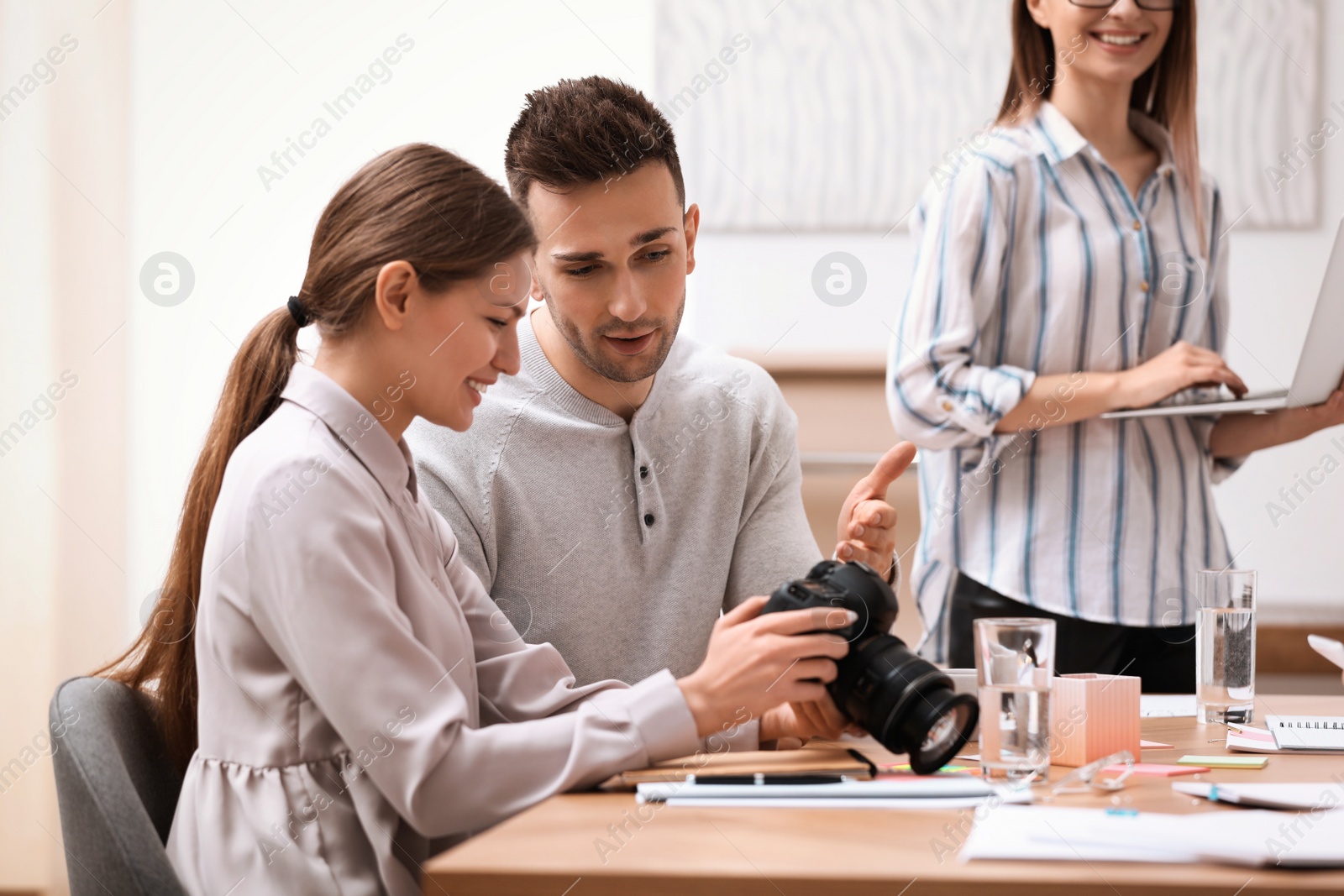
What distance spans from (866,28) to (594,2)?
2.13ft

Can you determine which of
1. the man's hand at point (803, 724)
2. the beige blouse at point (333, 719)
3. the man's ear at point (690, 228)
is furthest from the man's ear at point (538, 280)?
the man's hand at point (803, 724)

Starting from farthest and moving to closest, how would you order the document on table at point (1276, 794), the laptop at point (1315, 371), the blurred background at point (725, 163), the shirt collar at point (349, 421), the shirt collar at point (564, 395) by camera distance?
the blurred background at point (725, 163)
the shirt collar at point (564, 395)
the laptop at point (1315, 371)
the shirt collar at point (349, 421)
the document on table at point (1276, 794)

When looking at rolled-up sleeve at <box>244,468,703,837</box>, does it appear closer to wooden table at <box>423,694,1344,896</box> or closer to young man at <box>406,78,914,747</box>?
wooden table at <box>423,694,1344,896</box>

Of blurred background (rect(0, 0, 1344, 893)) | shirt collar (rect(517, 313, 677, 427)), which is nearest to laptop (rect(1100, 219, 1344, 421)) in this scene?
shirt collar (rect(517, 313, 677, 427))

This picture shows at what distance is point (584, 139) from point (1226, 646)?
830 mm

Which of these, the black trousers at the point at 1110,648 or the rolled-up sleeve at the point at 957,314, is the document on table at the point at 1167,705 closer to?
the black trousers at the point at 1110,648

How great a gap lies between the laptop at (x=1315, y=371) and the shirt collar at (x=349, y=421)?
2.82 feet

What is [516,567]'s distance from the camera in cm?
131

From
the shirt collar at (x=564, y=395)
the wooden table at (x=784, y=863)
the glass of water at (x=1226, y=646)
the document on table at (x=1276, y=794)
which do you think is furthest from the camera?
the shirt collar at (x=564, y=395)

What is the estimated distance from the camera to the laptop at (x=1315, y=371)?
48.4 inches

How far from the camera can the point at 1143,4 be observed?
4.88ft

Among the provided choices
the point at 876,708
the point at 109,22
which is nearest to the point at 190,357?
the point at 109,22

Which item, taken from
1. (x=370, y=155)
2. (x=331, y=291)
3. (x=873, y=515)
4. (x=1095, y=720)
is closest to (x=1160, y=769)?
(x=1095, y=720)

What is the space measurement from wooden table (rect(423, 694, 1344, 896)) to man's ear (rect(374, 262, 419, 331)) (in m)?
0.44
